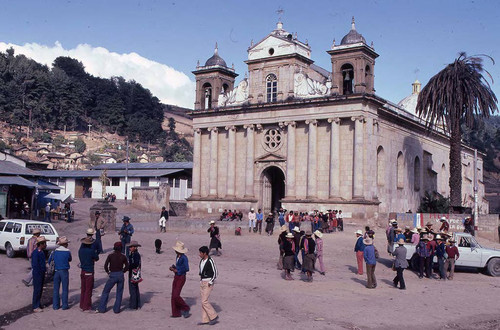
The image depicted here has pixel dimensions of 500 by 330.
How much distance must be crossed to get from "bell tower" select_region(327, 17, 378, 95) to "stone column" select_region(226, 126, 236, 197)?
9525mm

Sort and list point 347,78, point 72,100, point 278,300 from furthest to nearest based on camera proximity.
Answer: point 72,100, point 347,78, point 278,300

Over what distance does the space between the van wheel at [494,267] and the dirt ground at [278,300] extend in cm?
41

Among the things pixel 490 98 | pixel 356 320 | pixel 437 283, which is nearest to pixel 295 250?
pixel 437 283

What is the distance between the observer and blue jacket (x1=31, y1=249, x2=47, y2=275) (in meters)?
12.6

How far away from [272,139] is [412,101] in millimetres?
26924

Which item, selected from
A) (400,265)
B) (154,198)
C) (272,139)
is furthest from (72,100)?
(400,265)

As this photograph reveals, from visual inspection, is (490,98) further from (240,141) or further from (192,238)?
(192,238)

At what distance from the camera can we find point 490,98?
36094 millimetres

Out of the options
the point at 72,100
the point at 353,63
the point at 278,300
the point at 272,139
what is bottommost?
the point at 278,300

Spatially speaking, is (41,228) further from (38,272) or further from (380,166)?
(380,166)

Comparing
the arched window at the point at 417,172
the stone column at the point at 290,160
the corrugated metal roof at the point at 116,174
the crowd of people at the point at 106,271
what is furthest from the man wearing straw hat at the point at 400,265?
the corrugated metal roof at the point at 116,174

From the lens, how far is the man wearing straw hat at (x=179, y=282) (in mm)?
11898

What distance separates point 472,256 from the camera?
20.6m

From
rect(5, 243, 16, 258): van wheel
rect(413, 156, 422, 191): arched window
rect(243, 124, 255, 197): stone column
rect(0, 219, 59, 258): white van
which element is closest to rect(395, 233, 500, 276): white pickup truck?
rect(0, 219, 59, 258): white van
